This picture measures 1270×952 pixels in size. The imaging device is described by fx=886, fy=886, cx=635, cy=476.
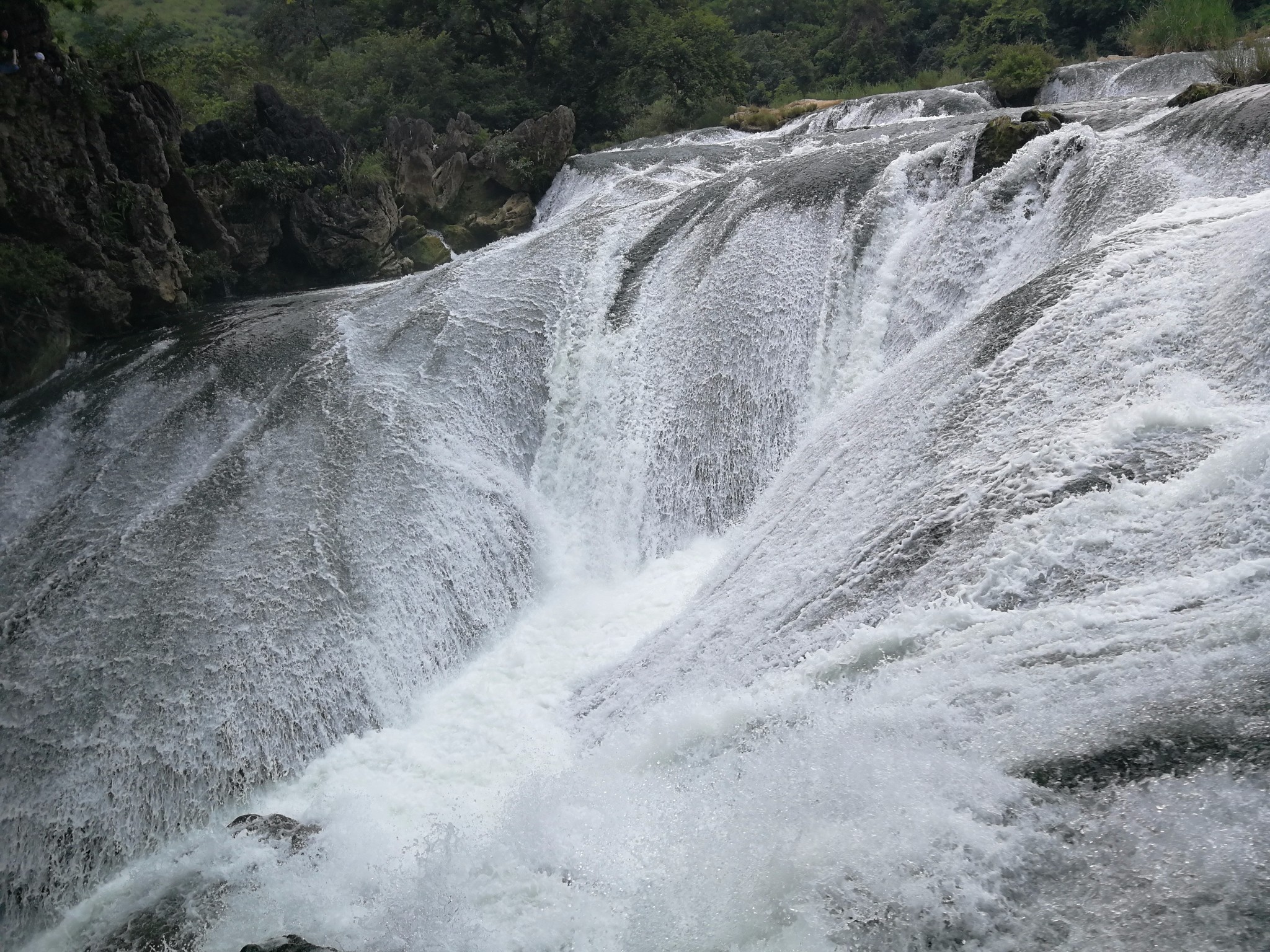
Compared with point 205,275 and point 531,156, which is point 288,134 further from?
point 531,156

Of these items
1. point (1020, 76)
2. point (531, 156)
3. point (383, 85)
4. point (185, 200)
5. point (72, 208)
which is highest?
point (383, 85)

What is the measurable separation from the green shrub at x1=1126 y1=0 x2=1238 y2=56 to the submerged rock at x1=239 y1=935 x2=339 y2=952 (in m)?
17.6

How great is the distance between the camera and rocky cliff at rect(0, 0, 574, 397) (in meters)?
7.96

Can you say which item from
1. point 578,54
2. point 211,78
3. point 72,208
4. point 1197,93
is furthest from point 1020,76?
point 211,78

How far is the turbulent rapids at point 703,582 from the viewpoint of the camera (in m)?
3.00

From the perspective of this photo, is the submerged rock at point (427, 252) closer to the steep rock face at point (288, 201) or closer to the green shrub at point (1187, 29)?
the steep rock face at point (288, 201)

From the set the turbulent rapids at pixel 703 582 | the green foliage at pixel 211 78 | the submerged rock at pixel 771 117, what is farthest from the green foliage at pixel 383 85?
the turbulent rapids at pixel 703 582

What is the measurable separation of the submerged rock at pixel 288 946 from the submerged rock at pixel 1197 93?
906 centimetres

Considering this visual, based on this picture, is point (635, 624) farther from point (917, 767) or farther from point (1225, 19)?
point (1225, 19)

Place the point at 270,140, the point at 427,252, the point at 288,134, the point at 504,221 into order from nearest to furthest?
1. the point at 270,140
2. the point at 288,134
3. the point at 427,252
4. the point at 504,221

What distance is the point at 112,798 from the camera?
5.10m

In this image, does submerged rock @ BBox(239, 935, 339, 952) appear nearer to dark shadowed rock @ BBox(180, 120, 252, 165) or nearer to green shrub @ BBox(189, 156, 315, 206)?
green shrub @ BBox(189, 156, 315, 206)

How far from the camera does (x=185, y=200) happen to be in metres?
10.2

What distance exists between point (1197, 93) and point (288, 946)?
30.9 ft
